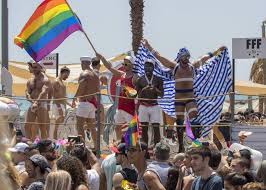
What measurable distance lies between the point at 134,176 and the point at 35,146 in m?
1.27

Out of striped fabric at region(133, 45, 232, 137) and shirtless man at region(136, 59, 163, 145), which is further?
striped fabric at region(133, 45, 232, 137)

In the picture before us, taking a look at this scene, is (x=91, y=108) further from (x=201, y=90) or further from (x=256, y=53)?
(x=256, y=53)

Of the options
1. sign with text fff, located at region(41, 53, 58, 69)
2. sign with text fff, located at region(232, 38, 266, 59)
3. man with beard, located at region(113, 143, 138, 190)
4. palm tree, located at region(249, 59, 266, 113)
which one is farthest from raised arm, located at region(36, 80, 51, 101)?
palm tree, located at region(249, 59, 266, 113)

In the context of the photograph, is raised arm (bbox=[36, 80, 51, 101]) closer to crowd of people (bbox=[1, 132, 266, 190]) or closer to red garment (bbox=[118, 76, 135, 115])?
red garment (bbox=[118, 76, 135, 115])

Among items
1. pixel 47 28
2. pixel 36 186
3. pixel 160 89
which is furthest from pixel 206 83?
pixel 36 186

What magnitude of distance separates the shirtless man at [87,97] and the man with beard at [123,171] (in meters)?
4.15

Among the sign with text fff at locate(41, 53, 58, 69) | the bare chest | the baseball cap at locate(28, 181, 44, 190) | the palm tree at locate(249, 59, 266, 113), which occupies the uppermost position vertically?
the palm tree at locate(249, 59, 266, 113)

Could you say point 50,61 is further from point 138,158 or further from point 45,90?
point 138,158

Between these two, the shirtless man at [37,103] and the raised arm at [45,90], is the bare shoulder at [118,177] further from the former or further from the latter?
the raised arm at [45,90]

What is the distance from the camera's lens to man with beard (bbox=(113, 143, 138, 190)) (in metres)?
7.45

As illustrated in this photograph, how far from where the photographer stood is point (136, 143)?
336 inches

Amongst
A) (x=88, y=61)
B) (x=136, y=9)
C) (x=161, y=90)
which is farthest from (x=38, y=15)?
(x=136, y=9)

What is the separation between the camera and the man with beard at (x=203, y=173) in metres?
6.36

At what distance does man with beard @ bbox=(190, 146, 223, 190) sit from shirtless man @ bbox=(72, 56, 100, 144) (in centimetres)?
A: 630
